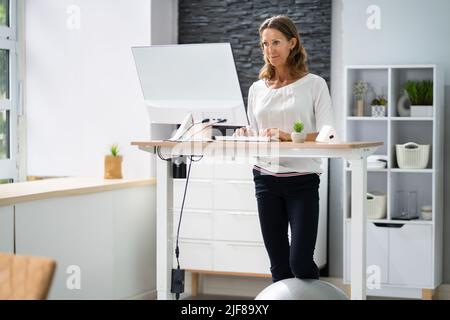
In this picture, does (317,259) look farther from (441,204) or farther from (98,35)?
(98,35)

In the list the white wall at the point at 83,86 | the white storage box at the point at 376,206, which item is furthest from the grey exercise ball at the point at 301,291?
the white wall at the point at 83,86

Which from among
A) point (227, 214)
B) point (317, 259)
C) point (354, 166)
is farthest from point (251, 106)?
point (317, 259)

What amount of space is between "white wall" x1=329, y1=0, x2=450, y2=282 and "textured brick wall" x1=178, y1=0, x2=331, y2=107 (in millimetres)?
92

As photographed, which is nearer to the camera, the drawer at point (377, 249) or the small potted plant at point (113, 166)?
the drawer at point (377, 249)

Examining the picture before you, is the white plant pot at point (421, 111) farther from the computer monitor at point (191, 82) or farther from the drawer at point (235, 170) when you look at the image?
the computer monitor at point (191, 82)

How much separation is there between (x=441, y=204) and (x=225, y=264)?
143 centimetres

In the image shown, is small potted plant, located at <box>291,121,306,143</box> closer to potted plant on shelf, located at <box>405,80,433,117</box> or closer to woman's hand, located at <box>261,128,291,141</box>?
woman's hand, located at <box>261,128,291,141</box>

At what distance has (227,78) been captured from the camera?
139 inches

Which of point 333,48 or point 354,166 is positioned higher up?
point 333,48

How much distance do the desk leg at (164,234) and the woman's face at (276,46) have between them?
75cm

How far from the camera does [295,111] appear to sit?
340 centimetres

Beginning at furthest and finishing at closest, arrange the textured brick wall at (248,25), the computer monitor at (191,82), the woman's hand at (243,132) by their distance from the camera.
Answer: the textured brick wall at (248,25), the computer monitor at (191,82), the woman's hand at (243,132)

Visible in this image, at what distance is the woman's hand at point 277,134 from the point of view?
331cm

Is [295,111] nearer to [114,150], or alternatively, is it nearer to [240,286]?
[114,150]
